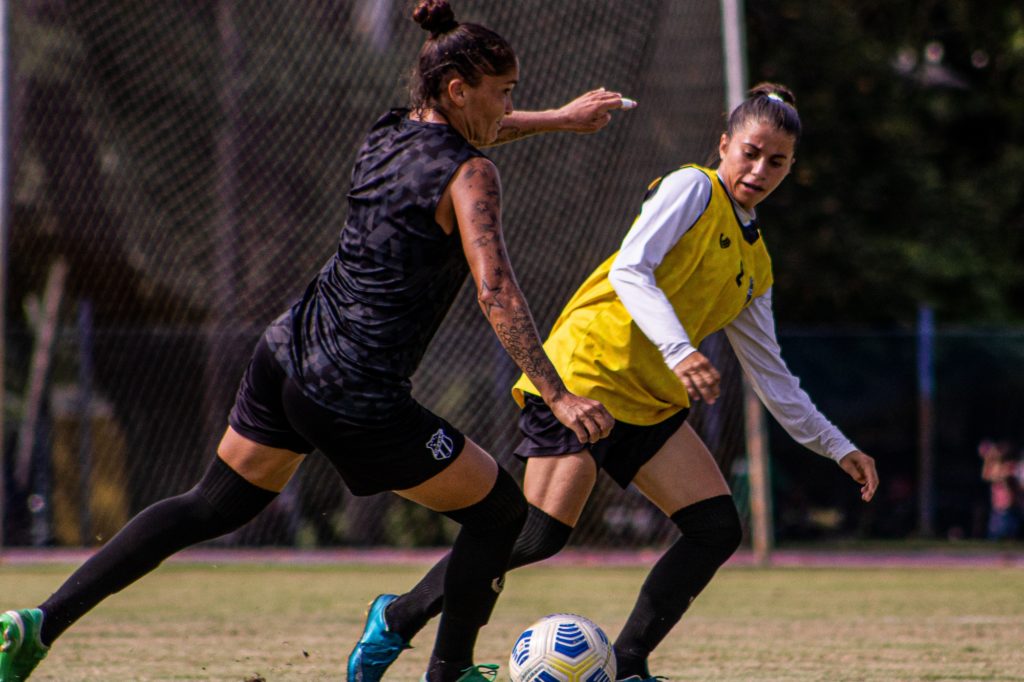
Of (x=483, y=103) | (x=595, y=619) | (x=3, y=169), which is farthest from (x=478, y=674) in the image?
(x=3, y=169)

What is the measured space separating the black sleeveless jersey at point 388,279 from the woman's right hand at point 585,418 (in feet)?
1.53

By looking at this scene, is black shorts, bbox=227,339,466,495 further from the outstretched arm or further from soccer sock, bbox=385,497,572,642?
the outstretched arm

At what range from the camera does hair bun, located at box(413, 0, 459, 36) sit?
4012mm

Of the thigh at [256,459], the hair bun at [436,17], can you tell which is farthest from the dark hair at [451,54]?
the thigh at [256,459]

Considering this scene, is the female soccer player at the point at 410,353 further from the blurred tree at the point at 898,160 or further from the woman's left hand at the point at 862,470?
the blurred tree at the point at 898,160

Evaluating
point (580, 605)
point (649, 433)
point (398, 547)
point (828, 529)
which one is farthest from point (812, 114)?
point (649, 433)

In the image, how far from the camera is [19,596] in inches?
370

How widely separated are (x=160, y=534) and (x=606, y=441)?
1.46 meters

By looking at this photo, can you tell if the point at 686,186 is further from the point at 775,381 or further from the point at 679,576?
the point at 679,576

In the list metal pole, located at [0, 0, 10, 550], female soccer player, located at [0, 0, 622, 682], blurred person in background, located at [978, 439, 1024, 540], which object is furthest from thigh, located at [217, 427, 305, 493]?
blurred person in background, located at [978, 439, 1024, 540]

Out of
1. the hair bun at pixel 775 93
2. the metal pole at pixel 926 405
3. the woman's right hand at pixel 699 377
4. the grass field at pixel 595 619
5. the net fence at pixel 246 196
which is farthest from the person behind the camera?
the metal pole at pixel 926 405

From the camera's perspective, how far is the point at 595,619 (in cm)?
804

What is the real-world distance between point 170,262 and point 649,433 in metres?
10.8

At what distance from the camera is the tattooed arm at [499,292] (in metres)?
3.78
